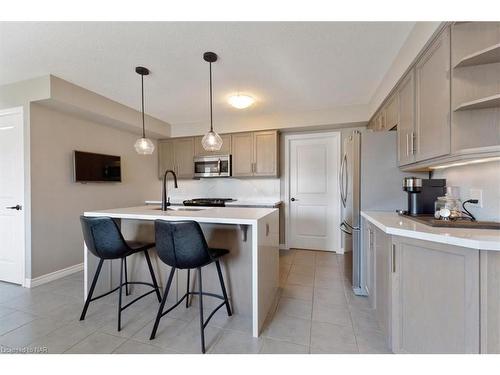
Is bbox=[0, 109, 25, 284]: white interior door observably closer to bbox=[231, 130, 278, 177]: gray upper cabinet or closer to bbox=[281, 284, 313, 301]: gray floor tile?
bbox=[231, 130, 278, 177]: gray upper cabinet

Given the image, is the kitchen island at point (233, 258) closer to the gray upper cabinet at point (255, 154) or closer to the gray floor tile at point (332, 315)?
the gray floor tile at point (332, 315)

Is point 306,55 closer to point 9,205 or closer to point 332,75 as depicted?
point 332,75

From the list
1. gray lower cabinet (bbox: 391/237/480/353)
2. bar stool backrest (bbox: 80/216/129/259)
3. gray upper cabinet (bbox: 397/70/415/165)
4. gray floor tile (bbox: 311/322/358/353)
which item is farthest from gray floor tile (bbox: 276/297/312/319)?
gray upper cabinet (bbox: 397/70/415/165)

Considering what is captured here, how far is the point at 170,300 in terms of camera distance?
2.21 m

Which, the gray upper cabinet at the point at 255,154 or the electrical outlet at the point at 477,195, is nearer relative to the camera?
the electrical outlet at the point at 477,195

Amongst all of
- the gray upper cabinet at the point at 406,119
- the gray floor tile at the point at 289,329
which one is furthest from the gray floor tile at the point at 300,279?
the gray upper cabinet at the point at 406,119

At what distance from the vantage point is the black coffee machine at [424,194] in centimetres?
190

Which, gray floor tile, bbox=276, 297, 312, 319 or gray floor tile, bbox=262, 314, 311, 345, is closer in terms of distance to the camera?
gray floor tile, bbox=262, 314, 311, 345

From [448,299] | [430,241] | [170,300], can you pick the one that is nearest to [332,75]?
[430,241]

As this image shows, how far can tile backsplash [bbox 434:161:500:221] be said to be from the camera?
148 centimetres

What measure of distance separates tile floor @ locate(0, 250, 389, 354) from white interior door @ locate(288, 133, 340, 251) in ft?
5.07

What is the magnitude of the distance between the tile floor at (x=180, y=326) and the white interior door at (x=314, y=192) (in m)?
1.54

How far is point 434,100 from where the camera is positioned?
1.59 meters
